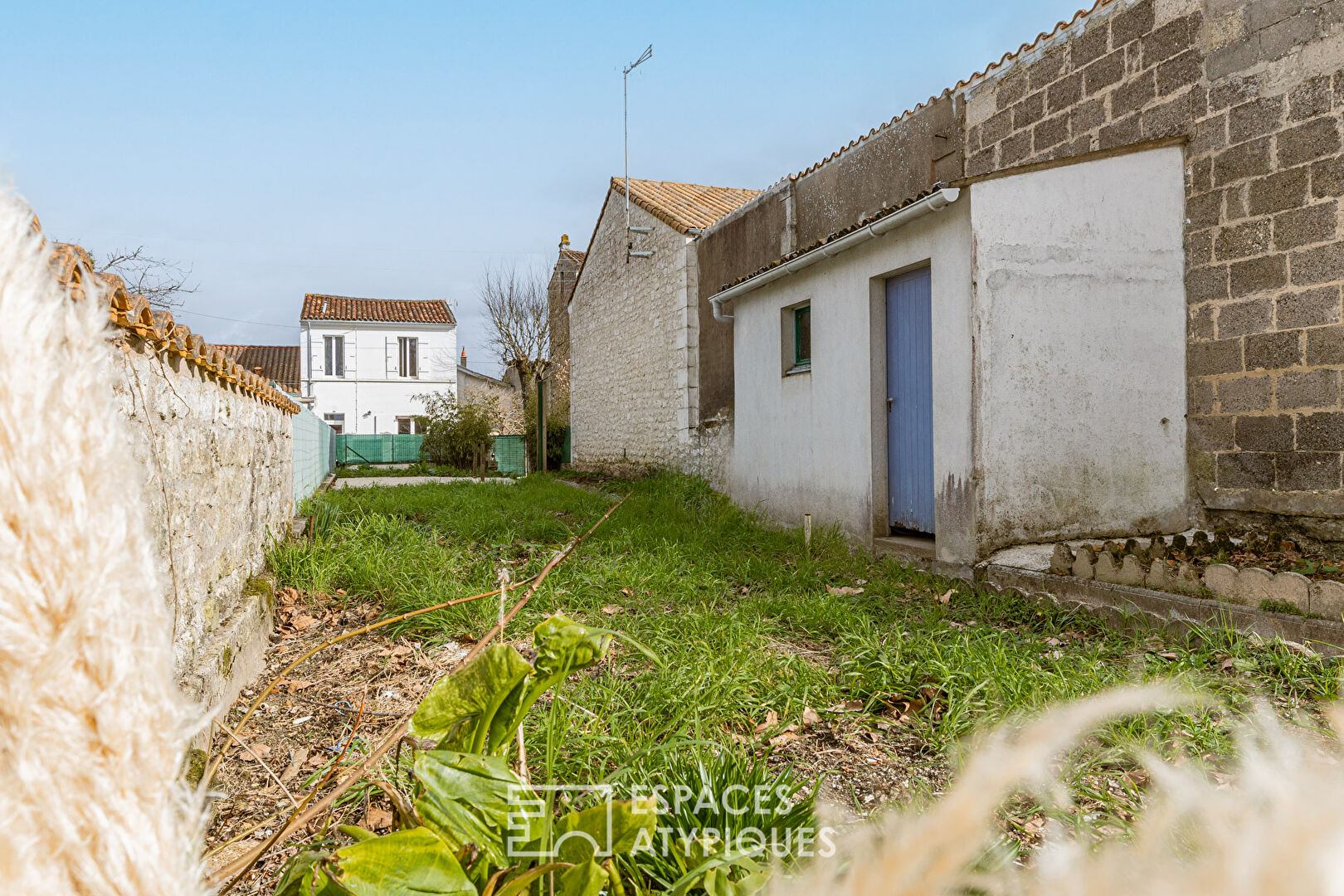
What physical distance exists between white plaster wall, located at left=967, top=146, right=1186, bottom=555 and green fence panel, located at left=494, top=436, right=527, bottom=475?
1765 centimetres

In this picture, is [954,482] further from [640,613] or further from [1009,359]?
[640,613]

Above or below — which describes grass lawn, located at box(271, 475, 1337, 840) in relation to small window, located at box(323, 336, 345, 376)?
below

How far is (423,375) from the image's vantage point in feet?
113

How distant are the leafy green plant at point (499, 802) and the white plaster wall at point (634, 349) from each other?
1048 centimetres

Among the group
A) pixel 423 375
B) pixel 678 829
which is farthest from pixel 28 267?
pixel 423 375

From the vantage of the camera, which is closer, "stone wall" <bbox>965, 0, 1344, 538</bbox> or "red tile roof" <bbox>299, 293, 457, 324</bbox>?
"stone wall" <bbox>965, 0, 1344, 538</bbox>

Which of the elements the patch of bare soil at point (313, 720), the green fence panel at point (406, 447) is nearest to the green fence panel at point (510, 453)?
the green fence panel at point (406, 447)

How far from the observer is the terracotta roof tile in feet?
42.4

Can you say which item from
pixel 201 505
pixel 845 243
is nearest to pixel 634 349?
pixel 845 243

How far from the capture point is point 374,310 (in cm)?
3388

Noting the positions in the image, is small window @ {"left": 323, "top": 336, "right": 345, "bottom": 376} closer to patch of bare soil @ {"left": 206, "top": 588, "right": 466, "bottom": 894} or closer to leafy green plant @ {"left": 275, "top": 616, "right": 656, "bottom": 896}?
patch of bare soil @ {"left": 206, "top": 588, "right": 466, "bottom": 894}

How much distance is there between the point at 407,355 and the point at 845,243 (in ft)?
98.9

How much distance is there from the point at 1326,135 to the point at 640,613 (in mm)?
5462

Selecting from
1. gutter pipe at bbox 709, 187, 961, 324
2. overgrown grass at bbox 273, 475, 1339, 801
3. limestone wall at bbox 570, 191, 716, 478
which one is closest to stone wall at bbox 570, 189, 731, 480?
limestone wall at bbox 570, 191, 716, 478
